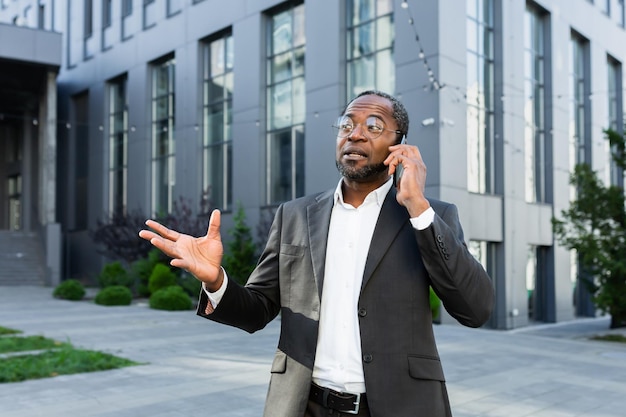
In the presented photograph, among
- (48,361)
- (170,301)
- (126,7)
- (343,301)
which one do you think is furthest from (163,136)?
(343,301)

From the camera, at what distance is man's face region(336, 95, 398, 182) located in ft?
7.41


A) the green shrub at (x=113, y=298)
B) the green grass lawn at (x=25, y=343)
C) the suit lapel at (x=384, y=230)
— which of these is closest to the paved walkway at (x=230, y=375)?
the green grass lawn at (x=25, y=343)

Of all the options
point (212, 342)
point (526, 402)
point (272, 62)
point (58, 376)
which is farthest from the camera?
point (272, 62)

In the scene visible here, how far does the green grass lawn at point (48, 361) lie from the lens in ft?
25.8

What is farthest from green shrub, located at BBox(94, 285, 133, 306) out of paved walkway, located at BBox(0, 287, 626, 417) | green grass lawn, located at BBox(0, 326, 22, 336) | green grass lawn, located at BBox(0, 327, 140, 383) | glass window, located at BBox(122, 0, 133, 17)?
glass window, located at BBox(122, 0, 133, 17)

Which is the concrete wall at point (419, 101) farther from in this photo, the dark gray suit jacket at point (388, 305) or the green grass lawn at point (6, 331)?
the dark gray suit jacket at point (388, 305)

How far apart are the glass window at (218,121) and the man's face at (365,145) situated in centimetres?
1956

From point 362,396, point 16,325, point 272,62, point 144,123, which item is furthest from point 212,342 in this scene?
point 144,123

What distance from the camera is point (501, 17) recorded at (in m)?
18.0

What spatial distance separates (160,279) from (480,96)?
10.6 m

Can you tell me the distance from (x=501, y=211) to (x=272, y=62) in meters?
8.49

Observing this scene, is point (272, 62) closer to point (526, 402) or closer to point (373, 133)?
point (526, 402)

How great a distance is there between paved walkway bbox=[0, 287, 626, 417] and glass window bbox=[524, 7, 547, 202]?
6450mm

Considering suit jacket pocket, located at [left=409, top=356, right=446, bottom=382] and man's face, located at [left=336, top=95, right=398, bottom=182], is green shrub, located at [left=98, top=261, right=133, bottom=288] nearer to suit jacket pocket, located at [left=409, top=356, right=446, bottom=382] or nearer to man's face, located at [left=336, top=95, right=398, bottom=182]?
man's face, located at [left=336, top=95, right=398, bottom=182]
